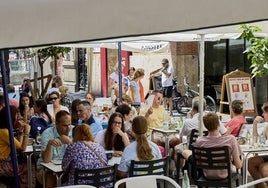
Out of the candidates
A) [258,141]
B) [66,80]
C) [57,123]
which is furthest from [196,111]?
[66,80]

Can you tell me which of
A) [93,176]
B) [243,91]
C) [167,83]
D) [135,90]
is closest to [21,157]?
[93,176]

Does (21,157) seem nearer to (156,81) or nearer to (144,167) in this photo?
(144,167)

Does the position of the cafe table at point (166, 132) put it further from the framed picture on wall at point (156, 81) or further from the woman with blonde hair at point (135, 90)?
the framed picture on wall at point (156, 81)

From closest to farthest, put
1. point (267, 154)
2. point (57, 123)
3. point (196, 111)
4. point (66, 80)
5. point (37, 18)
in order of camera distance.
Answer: point (37, 18) → point (57, 123) → point (267, 154) → point (196, 111) → point (66, 80)

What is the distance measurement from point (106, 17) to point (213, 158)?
3.95m

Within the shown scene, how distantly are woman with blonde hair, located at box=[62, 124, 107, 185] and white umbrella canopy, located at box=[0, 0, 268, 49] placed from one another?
3.14 m

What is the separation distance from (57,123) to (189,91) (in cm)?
1242

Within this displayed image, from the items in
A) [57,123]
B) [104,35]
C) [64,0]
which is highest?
[64,0]

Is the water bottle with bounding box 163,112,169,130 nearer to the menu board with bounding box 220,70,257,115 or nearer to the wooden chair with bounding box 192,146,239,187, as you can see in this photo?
the wooden chair with bounding box 192,146,239,187

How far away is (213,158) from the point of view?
19.6ft

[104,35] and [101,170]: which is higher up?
[104,35]

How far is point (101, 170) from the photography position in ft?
16.9

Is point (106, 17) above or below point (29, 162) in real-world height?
above

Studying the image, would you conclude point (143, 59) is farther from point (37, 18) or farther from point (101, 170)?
point (37, 18)
